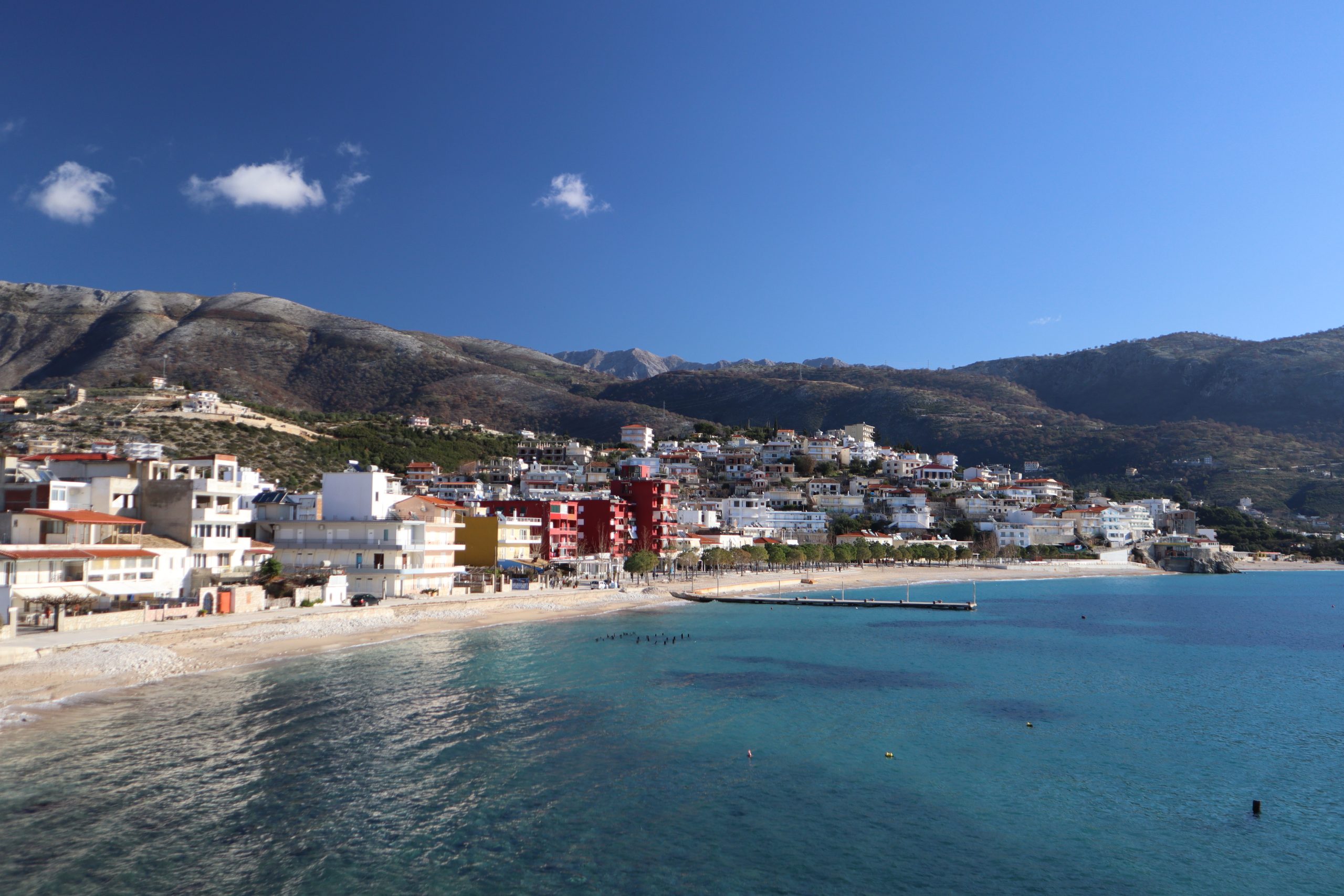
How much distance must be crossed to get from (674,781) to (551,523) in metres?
58.4

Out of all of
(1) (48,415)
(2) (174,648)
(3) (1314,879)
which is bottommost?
(3) (1314,879)

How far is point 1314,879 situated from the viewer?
16453mm

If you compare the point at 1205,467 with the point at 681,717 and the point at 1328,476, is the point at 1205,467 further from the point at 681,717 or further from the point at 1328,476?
the point at 681,717

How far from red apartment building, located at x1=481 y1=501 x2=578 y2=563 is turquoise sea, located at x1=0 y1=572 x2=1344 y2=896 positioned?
3850 cm

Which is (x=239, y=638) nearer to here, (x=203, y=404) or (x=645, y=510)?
(x=645, y=510)

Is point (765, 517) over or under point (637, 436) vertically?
under

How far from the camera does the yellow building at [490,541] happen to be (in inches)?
2640

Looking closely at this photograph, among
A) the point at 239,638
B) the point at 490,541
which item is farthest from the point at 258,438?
the point at 239,638

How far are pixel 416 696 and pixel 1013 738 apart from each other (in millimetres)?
18993

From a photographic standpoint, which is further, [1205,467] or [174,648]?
[1205,467]

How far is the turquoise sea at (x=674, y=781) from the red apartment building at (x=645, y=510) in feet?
161

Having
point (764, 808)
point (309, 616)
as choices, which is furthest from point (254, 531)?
point (764, 808)

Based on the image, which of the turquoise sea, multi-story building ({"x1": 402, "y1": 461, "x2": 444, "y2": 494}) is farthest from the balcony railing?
multi-story building ({"x1": 402, "y1": 461, "x2": 444, "y2": 494})

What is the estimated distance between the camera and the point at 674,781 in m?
21.0
